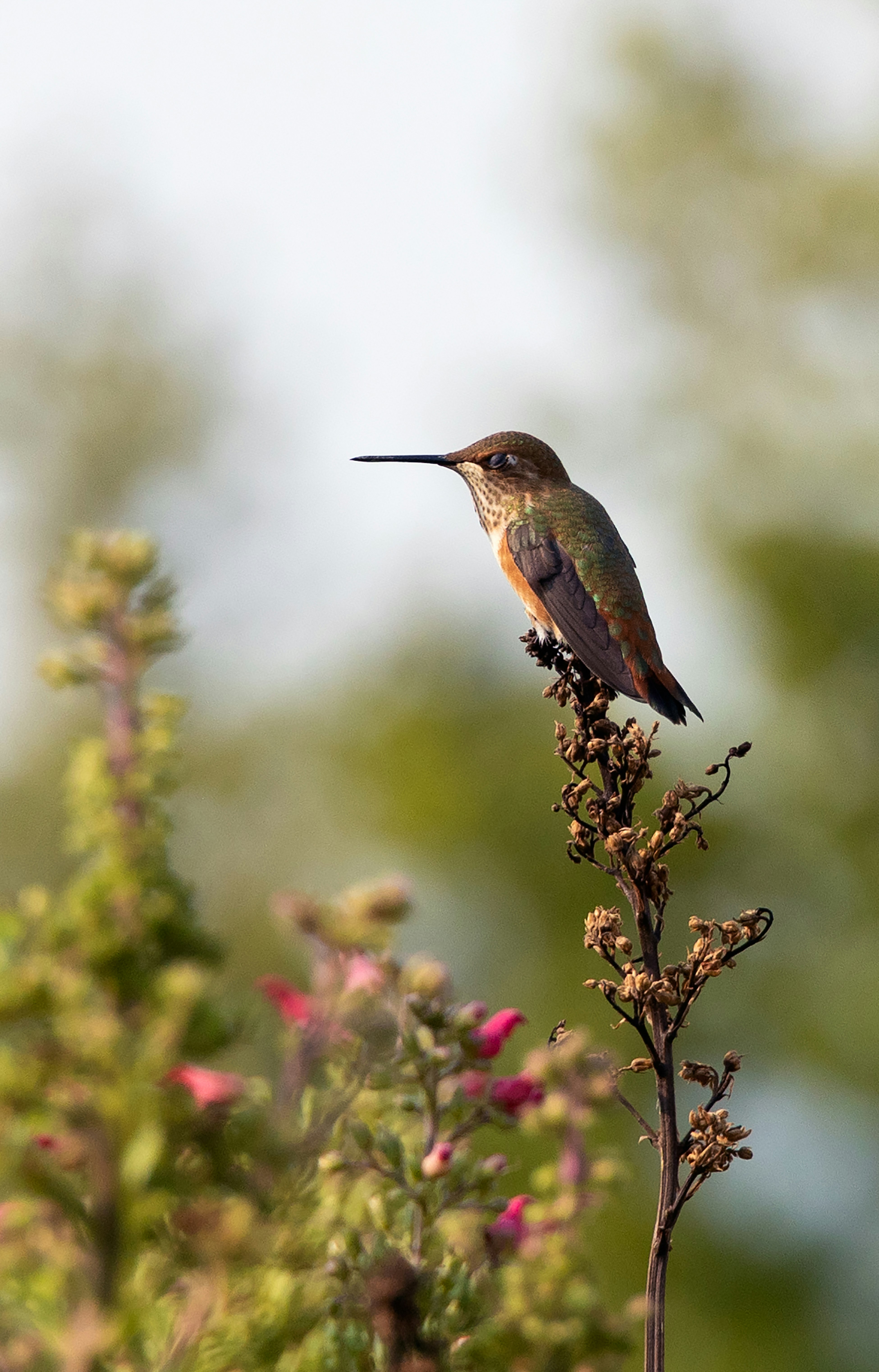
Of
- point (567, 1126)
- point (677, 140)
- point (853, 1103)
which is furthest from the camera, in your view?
point (677, 140)

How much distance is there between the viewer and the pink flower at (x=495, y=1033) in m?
1.13

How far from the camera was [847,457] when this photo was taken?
45.3 ft

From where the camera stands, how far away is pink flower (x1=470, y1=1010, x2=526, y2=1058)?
113 cm

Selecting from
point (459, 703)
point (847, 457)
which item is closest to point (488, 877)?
point (459, 703)

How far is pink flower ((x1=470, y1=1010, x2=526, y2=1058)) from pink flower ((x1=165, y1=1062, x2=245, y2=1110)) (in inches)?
8.0

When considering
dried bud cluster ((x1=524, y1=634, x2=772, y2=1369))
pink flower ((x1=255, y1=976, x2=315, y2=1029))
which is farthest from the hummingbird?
pink flower ((x1=255, y1=976, x2=315, y2=1029))

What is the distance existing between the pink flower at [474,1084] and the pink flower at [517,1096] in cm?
3

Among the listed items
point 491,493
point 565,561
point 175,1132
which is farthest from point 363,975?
point 491,493

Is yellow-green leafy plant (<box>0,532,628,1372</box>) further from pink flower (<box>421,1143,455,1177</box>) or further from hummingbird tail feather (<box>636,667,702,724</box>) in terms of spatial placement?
hummingbird tail feather (<box>636,667,702,724</box>)

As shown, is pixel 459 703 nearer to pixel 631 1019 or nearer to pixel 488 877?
pixel 488 877

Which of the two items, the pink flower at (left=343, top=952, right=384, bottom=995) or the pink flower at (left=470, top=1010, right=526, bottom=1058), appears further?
the pink flower at (left=470, top=1010, right=526, bottom=1058)

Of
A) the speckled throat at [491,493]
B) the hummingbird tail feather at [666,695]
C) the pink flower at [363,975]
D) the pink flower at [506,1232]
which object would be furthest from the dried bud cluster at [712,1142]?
the speckled throat at [491,493]

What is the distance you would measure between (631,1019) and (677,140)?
16.5 metres

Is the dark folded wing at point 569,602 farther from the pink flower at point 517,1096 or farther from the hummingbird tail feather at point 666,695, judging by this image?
the pink flower at point 517,1096
